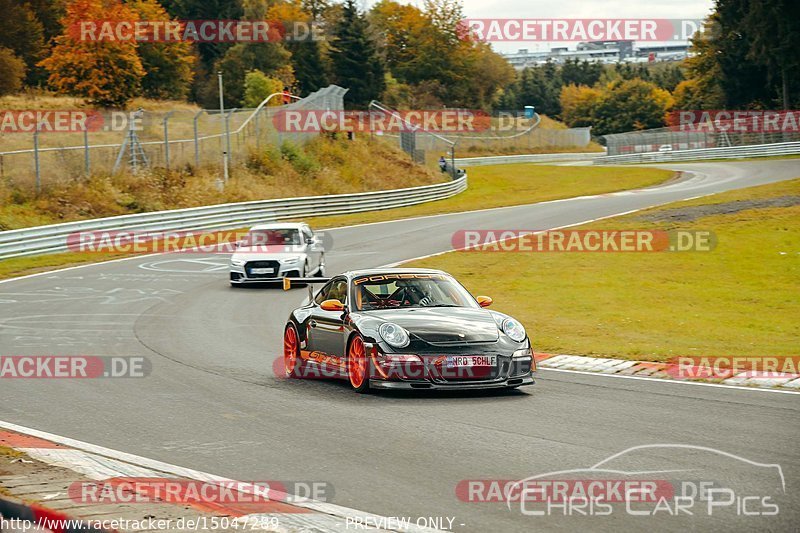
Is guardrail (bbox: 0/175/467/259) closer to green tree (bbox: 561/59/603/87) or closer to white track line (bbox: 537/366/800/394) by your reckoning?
white track line (bbox: 537/366/800/394)

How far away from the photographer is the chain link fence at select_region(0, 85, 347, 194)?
36.4m

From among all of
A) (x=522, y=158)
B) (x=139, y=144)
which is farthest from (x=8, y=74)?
(x=522, y=158)

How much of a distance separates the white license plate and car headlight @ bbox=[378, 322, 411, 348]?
470 mm

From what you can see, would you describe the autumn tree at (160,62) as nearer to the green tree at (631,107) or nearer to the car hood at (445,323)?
the green tree at (631,107)

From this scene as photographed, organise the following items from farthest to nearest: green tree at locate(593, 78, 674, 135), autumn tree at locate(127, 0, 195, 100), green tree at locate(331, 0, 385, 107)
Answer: green tree at locate(593, 78, 674, 135)
green tree at locate(331, 0, 385, 107)
autumn tree at locate(127, 0, 195, 100)

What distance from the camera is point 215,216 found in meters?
37.3

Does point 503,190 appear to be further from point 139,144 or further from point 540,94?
point 540,94

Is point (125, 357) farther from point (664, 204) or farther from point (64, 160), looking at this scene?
point (664, 204)

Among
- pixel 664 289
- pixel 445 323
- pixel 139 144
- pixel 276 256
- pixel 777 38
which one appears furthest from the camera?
pixel 777 38

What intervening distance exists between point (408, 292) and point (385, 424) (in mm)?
3021

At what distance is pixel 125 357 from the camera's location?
45.6ft

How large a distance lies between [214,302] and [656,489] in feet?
Answer: 51.4

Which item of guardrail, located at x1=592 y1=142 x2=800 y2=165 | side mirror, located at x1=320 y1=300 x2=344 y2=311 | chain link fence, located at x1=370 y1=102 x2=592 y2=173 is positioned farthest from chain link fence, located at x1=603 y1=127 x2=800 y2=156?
side mirror, located at x1=320 y1=300 x2=344 y2=311

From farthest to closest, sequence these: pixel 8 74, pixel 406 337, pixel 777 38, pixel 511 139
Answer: pixel 511 139 → pixel 777 38 → pixel 8 74 → pixel 406 337
